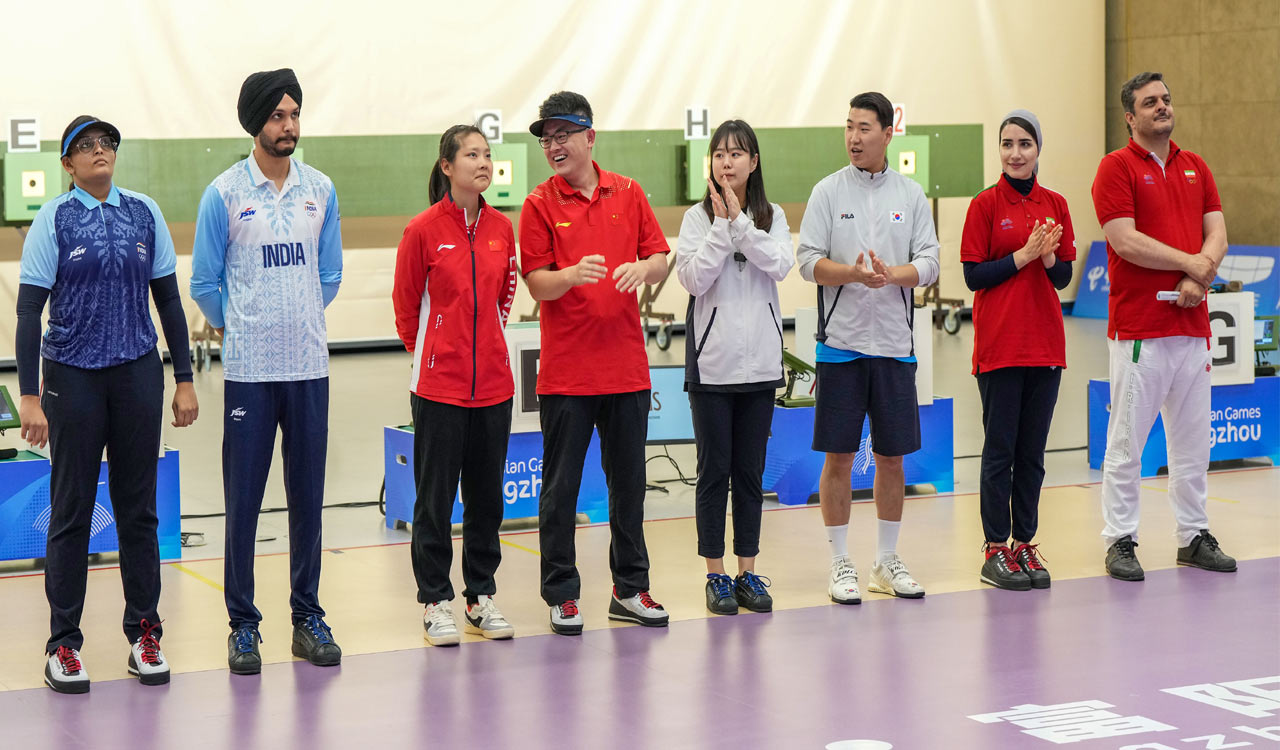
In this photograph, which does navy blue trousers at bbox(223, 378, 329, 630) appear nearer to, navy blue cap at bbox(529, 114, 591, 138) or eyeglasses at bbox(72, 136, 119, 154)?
eyeglasses at bbox(72, 136, 119, 154)

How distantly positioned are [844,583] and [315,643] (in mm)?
1598

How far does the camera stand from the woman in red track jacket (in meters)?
3.97

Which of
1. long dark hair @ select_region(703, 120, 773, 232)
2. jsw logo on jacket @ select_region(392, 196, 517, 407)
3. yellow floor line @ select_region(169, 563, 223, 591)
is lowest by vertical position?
yellow floor line @ select_region(169, 563, 223, 591)

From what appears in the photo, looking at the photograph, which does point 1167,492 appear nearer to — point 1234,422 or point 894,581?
point 1234,422

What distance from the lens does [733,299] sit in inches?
168

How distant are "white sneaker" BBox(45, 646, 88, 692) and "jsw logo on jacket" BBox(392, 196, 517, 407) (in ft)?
3.54

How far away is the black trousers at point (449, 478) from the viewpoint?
402 cm

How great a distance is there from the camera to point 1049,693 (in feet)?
11.8

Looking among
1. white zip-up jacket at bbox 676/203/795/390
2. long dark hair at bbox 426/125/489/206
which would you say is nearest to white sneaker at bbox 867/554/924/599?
white zip-up jacket at bbox 676/203/795/390

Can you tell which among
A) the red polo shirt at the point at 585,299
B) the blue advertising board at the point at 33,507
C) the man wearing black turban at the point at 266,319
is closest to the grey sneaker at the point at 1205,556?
the red polo shirt at the point at 585,299

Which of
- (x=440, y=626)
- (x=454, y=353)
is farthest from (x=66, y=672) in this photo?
(x=454, y=353)

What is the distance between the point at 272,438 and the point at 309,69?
28.8 feet

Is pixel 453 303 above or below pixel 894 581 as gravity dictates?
above

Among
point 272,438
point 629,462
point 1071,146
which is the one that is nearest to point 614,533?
point 629,462
